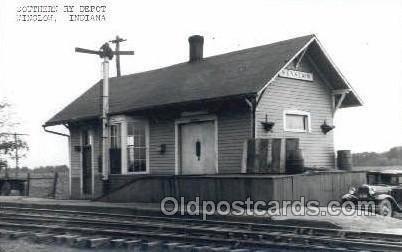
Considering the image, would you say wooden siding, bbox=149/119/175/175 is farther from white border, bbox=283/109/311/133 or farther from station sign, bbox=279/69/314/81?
station sign, bbox=279/69/314/81

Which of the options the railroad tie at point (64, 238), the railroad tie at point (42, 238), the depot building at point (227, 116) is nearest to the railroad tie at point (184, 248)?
the railroad tie at point (64, 238)

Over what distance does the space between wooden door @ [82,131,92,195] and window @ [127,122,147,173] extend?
2649 mm

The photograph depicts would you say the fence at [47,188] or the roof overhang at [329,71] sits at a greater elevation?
the roof overhang at [329,71]

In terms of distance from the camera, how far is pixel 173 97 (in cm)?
1764

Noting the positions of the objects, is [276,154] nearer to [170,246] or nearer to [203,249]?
[170,246]

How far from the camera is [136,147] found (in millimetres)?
19266

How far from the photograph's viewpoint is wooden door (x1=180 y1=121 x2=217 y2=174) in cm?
1694

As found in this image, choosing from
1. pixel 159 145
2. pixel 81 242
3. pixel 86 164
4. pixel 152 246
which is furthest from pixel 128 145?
pixel 152 246

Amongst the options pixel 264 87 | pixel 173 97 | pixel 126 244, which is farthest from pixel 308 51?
pixel 126 244

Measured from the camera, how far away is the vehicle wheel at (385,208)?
514 inches

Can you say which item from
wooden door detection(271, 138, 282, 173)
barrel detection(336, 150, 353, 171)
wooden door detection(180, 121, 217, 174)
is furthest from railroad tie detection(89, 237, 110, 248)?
barrel detection(336, 150, 353, 171)

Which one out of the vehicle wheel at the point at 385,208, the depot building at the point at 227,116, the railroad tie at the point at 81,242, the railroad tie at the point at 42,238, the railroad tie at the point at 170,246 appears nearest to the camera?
the railroad tie at the point at 170,246

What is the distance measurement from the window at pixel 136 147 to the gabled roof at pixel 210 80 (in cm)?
81

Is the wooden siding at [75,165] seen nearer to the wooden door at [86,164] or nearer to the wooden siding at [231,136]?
the wooden door at [86,164]
